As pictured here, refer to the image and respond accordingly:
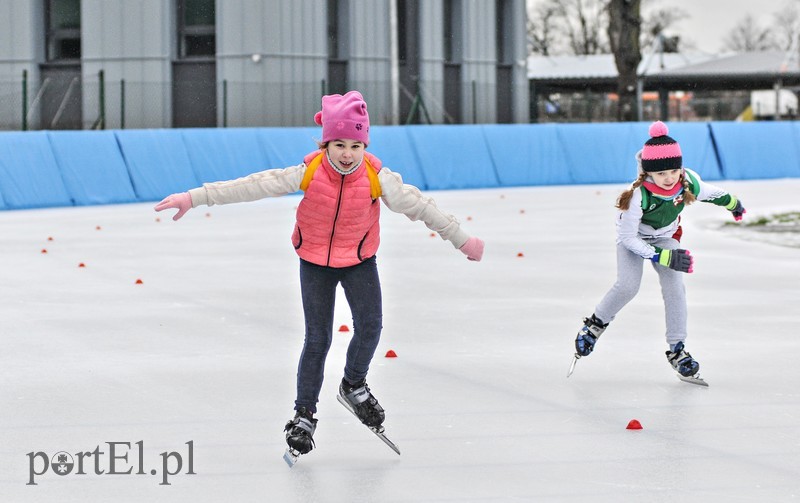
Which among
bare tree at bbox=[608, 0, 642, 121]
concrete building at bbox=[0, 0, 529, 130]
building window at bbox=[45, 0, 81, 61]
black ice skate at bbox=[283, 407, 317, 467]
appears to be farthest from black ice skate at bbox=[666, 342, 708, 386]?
bare tree at bbox=[608, 0, 642, 121]

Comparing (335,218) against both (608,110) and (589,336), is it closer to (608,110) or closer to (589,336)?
(589,336)

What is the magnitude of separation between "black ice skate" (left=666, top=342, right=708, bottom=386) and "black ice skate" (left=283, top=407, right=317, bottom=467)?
94.4 inches

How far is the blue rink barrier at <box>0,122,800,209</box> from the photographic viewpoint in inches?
874

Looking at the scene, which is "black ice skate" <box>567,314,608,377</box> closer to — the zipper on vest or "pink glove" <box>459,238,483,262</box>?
"pink glove" <box>459,238,483,262</box>

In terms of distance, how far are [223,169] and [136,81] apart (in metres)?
9.24

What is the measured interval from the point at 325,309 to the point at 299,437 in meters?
0.56

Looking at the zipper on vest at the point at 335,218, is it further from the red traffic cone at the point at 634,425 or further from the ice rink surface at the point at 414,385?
the red traffic cone at the point at 634,425

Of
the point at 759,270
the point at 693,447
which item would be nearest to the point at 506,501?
the point at 693,447

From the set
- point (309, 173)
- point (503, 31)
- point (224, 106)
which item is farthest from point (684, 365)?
point (503, 31)

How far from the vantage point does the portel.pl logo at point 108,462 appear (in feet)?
17.1

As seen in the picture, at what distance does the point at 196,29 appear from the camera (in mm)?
33906

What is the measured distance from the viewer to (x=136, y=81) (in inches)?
1304

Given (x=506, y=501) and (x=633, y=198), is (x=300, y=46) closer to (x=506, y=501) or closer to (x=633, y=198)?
(x=633, y=198)

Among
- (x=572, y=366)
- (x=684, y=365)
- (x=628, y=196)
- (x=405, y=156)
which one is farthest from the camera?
(x=405, y=156)
